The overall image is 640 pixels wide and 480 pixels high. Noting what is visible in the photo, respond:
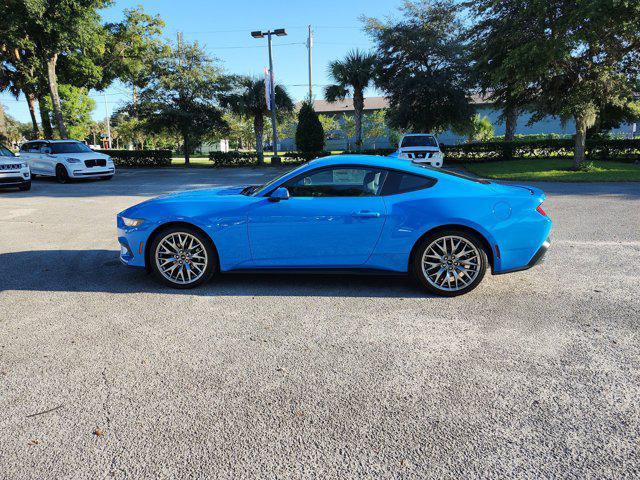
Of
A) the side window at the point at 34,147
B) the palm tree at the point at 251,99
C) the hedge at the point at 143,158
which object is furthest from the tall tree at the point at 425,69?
the side window at the point at 34,147

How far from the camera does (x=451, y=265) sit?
472cm

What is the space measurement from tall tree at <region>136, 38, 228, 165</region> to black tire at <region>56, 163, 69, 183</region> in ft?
44.2

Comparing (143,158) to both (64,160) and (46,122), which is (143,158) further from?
(64,160)

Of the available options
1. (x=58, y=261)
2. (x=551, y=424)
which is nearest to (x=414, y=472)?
(x=551, y=424)

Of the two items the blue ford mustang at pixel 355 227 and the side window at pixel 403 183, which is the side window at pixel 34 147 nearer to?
the blue ford mustang at pixel 355 227

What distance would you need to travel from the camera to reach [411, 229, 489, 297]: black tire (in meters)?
4.68

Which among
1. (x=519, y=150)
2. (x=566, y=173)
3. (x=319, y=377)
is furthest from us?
(x=519, y=150)

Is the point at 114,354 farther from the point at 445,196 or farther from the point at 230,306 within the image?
the point at 445,196

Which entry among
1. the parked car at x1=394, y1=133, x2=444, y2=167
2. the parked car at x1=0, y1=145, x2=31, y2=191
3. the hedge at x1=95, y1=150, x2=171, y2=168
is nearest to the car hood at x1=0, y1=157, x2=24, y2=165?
the parked car at x1=0, y1=145, x2=31, y2=191

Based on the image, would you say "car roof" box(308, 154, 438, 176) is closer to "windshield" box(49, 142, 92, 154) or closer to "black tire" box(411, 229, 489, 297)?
"black tire" box(411, 229, 489, 297)

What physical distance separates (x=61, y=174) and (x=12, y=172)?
3960 millimetres

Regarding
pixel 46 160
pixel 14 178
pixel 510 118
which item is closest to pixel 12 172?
pixel 14 178

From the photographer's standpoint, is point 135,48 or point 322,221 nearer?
point 322,221

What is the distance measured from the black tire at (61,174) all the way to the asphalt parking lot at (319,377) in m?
15.1
